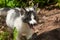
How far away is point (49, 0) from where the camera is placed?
451 inches

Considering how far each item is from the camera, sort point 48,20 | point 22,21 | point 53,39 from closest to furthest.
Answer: point 53,39 < point 22,21 < point 48,20

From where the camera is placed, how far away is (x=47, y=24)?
9359mm

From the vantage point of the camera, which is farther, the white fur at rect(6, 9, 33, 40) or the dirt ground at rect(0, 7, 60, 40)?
the white fur at rect(6, 9, 33, 40)

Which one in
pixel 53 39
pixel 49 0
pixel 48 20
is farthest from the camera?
pixel 49 0

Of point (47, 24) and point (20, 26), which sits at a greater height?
point (20, 26)

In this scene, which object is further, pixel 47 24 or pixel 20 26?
pixel 47 24

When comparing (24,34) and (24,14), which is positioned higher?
(24,14)

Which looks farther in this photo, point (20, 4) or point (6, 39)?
point (20, 4)

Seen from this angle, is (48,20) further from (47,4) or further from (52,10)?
(47,4)

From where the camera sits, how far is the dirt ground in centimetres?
754

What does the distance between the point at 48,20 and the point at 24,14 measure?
6.43 ft

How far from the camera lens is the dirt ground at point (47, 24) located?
7536mm

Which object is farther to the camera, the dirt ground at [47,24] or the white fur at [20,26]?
the white fur at [20,26]

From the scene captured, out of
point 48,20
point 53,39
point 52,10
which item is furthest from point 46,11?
point 53,39
